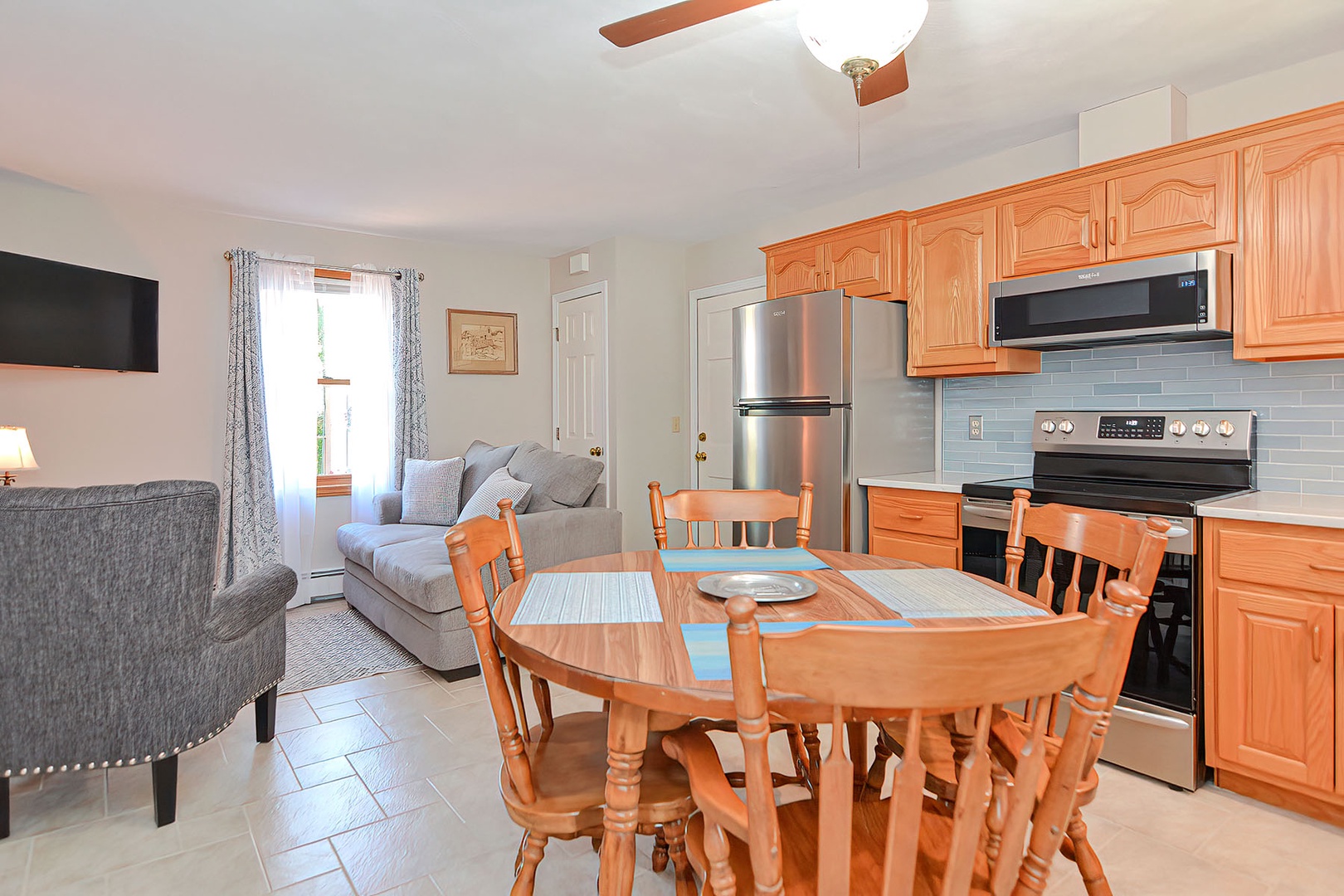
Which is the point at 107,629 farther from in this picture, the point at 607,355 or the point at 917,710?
the point at 607,355

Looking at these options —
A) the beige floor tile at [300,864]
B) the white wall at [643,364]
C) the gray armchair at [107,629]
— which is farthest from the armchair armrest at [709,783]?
the white wall at [643,364]

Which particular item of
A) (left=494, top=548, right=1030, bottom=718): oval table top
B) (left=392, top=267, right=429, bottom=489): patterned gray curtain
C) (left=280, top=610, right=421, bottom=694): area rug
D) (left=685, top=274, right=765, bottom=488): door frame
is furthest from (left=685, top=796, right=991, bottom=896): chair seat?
(left=392, top=267, right=429, bottom=489): patterned gray curtain

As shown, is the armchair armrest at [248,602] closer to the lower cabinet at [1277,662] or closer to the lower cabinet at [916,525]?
the lower cabinet at [916,525]

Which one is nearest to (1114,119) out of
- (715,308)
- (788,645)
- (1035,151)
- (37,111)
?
(1035,151)

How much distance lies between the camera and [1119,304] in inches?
108

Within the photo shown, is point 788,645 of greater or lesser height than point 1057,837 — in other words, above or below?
above

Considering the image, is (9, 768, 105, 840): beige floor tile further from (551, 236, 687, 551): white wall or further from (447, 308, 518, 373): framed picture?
(447, 308, 518, 373): framed picture

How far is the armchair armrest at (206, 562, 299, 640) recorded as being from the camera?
7.10 feet

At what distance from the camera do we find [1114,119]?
9.61ft

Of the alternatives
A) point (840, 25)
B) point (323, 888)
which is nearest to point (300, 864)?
point (323, 888)

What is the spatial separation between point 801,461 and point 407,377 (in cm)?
298

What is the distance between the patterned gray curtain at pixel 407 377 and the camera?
5.08m

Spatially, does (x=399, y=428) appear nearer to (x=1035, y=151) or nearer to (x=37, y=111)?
(x=37, y=111)

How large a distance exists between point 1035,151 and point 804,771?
9.62 feet
